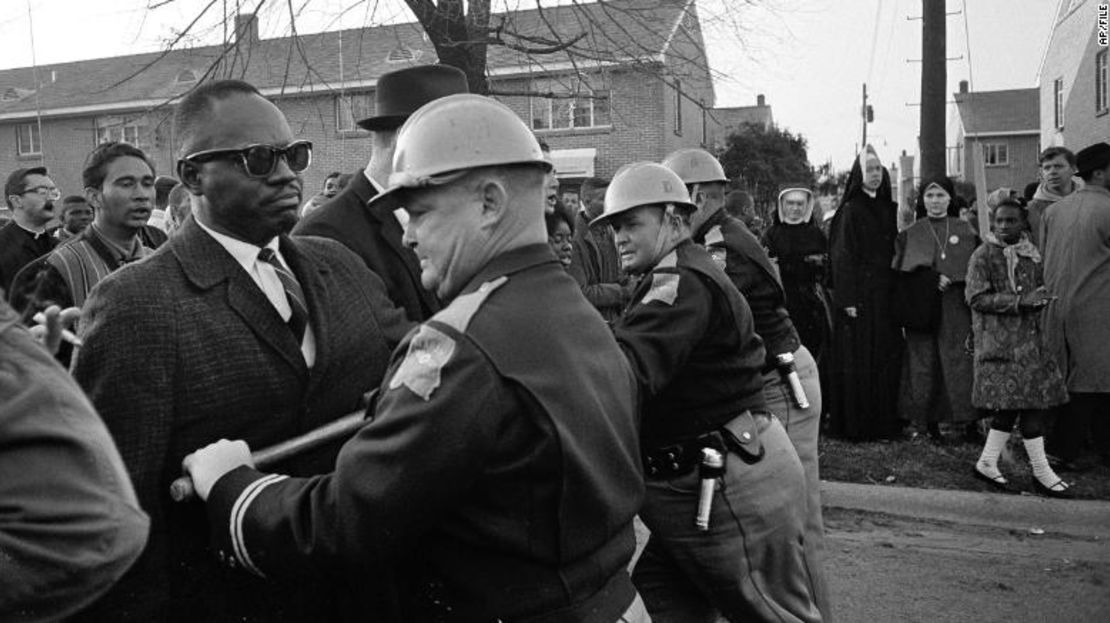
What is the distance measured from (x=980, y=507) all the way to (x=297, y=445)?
18.6 feet

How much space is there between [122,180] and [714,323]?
291 centimetres

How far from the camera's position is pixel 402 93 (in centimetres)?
368

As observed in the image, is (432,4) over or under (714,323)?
over

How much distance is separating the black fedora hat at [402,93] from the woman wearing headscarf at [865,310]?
5.54 meters

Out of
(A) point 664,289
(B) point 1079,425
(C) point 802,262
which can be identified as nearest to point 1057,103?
(C) point 802,262

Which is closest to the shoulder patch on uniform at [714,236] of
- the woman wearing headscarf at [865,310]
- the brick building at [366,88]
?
the brick building at [366,88]

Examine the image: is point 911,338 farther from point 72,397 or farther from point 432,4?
point 72,397

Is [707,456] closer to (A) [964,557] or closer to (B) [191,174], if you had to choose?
(B) [191,174]

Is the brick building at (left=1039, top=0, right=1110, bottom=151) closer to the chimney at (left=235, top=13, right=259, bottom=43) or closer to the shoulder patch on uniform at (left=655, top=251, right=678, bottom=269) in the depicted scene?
the chimney at (left=235, top=13, right=259, bottom=43)

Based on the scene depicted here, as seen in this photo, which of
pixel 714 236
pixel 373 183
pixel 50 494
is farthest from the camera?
pixel 714 236

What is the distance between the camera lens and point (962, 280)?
27.8 feet

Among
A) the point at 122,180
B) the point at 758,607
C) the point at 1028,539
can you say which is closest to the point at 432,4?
the point at 122,180

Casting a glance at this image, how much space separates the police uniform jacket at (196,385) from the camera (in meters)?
2.11

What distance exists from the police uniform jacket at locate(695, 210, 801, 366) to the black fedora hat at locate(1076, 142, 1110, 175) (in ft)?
13.4
